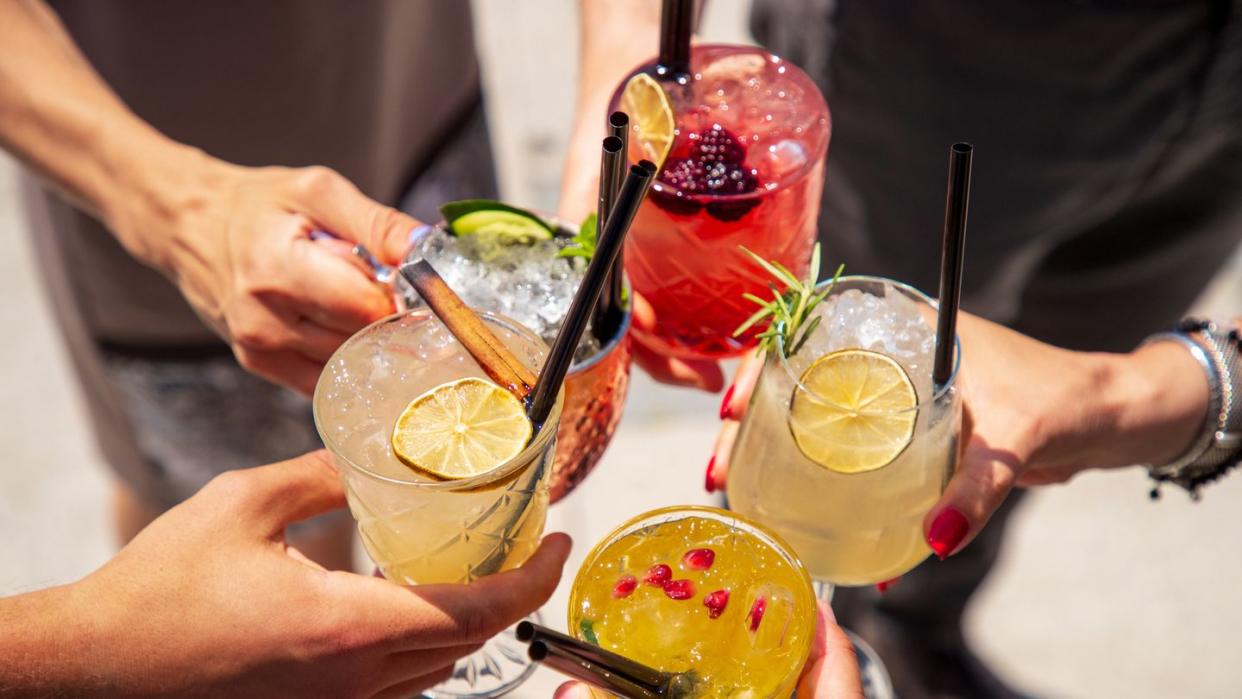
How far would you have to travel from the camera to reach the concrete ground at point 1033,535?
2.53 meters

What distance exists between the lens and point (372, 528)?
1.13m

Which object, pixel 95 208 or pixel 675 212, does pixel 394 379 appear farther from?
pixel 95 208

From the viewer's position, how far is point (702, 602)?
113 centimetres

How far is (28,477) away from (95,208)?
1.48 metres

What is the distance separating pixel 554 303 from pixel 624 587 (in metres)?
0.33

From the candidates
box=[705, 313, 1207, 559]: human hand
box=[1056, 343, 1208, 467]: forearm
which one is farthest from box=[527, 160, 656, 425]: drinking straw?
box=[1056, 343, 1208, 467]: forearm

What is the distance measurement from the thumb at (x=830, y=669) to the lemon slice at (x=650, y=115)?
547mm

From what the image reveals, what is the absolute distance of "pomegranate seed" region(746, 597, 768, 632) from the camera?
1118mm

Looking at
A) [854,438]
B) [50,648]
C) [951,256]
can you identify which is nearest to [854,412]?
[854,438]

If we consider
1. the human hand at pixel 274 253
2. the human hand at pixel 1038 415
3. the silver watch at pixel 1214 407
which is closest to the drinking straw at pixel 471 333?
the human hand at pixel 274 253

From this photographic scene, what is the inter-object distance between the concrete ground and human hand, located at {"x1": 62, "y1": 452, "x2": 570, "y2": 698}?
1.26 meters

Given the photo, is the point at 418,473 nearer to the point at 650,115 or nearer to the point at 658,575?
the point at 658,575

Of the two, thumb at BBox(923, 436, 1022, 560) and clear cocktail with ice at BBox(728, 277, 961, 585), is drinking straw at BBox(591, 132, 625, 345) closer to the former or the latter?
clear cocktail with ice at BBox(728, 277, 961, 585)

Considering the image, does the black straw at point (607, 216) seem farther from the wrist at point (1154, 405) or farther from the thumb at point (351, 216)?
the wrist at point (1154, 405)
